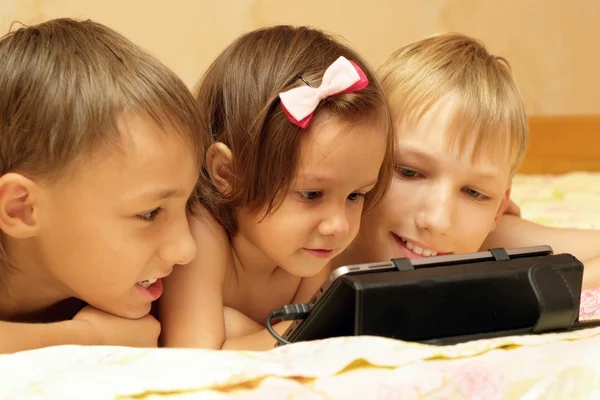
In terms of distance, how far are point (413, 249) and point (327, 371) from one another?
0.54m

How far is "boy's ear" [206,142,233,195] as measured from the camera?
98 centimetres

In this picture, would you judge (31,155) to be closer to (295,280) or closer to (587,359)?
(295,280)

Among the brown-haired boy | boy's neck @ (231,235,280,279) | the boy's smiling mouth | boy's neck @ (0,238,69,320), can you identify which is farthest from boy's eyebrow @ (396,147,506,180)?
boy's neck @ (0,238,69,320)

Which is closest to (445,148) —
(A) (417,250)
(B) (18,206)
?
(A) (417,250)

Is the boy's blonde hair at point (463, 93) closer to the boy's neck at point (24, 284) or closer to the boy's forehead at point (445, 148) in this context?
the boy's forehead at point (445, 148)

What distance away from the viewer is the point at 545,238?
4.48 feet

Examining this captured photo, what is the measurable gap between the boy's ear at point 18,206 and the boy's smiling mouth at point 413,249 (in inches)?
22.0

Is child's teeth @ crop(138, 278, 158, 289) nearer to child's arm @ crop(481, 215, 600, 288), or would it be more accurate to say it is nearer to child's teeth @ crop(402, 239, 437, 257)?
child's teeth @ crop(402, 239, 437, 257)

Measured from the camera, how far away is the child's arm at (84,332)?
2.67ft

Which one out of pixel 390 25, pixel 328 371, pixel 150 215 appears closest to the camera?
pixel 328 371

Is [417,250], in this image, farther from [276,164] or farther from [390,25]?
[390,25]

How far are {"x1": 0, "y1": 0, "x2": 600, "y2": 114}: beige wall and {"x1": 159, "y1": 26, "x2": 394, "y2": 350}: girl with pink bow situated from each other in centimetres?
79

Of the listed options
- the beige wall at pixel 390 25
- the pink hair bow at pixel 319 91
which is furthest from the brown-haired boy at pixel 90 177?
the beige wall at pixel 390 25

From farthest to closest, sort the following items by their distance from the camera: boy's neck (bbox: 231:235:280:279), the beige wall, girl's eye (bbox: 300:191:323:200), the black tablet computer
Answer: the beige wall → boy's neck (bbox: 231:235:280:279) → girl's eye (bbox: 300:191:323:200) → the black tablet computer
